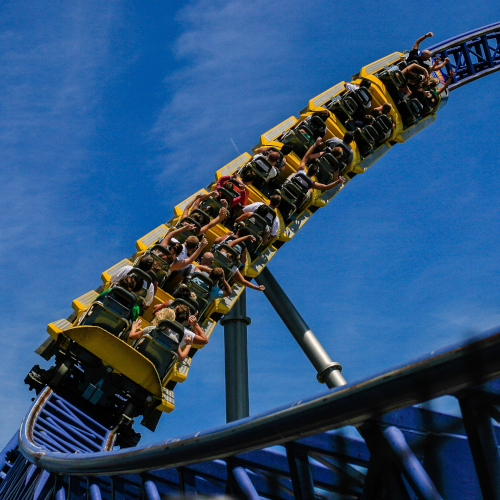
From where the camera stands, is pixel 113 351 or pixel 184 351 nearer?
pixel 113 351

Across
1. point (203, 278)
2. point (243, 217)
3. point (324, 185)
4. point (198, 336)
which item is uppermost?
point (324, 185)

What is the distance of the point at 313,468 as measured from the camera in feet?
8.77

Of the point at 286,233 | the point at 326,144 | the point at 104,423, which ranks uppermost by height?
the point at 326,144

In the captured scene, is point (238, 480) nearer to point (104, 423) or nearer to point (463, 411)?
point (463, 411)

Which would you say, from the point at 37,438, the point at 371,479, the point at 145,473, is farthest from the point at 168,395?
the point at 371,479

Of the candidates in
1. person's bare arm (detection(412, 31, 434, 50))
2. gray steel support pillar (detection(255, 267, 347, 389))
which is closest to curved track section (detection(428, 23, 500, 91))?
person's bare arm (detection(412, 31, 434, 50))

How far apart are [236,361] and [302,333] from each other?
3.59 feet

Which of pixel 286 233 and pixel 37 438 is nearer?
pixel 37 438

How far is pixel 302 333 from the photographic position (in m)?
8.35

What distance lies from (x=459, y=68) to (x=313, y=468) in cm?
1287

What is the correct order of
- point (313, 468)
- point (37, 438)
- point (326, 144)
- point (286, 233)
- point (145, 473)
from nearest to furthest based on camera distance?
point (313, 468), point (145, 473), point (37, 438), point (286, 233), point (326, 144)

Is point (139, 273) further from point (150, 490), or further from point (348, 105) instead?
point (348, 105)

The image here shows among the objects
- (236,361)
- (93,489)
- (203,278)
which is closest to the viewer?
(93,489)

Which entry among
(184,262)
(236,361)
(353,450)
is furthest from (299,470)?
(236,361)
